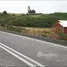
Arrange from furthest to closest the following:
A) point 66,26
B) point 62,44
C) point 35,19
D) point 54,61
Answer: point 35,19, point 66,26, point 62,44, point 54,61

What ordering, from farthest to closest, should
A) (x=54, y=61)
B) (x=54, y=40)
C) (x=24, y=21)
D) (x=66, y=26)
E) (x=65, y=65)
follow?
(x=24, y=21)
(x=66, y=26)
(x=54, y=40)
(x=54, y=61)
(x=65, y=65)

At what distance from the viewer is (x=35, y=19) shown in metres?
134

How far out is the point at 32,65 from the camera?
444 inches

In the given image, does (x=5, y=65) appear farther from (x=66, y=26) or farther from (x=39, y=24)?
(x=39, y=24)

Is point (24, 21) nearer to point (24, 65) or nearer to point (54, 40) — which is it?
point (54, 40)

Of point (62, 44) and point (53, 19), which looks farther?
point (53, 19)

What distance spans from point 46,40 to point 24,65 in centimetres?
1196

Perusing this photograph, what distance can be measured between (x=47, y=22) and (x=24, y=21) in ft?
42.2

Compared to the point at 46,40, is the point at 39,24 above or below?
below

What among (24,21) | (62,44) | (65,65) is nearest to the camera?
(65,65)

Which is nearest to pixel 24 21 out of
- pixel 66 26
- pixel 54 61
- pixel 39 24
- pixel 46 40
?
pixel 39 24

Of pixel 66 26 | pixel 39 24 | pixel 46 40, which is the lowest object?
pixel 39 24

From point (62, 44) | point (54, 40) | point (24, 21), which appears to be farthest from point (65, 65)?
point (24, 21)

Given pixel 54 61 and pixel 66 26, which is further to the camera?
pixel 66 26
